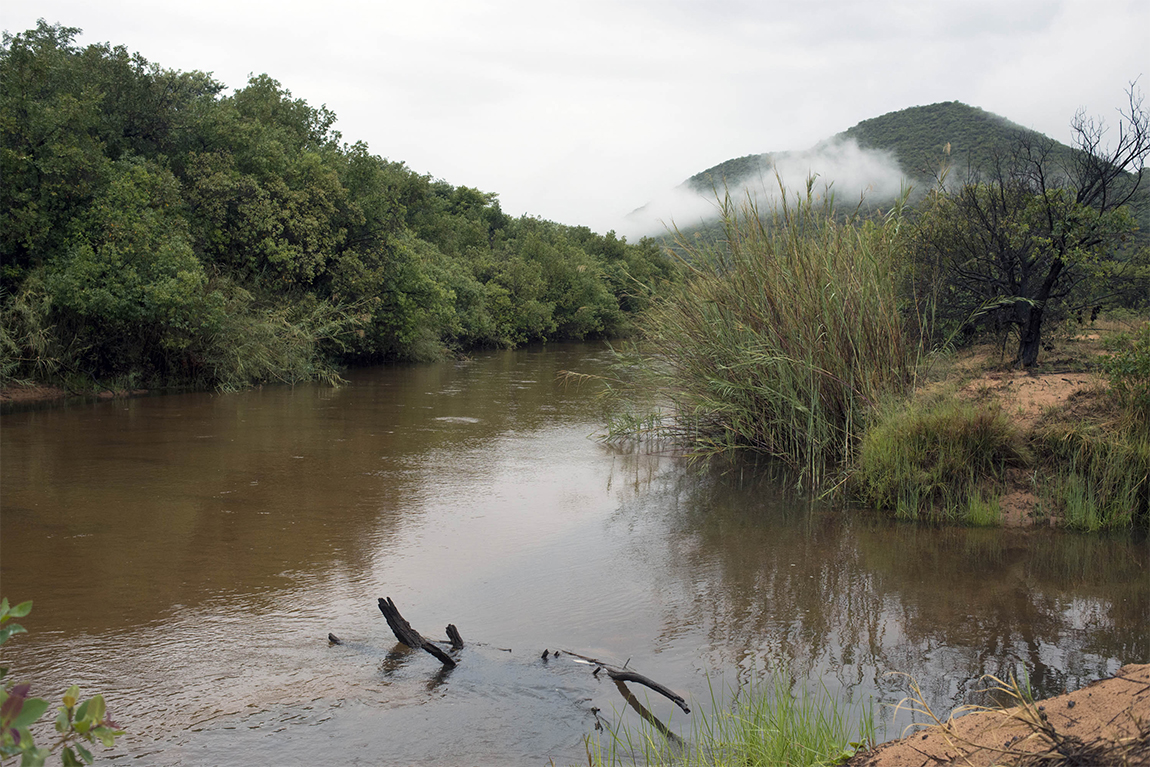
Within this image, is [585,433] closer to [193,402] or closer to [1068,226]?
[1068,226]

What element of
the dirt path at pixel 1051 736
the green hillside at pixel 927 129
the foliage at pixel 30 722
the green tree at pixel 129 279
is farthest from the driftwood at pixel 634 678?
the green hillside at pixel 927 129

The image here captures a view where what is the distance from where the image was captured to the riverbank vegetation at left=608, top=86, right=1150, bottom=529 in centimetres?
673

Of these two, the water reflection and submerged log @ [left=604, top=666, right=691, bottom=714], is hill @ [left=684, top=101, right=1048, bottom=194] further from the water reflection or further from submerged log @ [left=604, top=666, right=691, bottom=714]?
submerged log @ [left=604, top=666, right=691, bottom=714]

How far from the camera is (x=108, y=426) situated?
11.6 m

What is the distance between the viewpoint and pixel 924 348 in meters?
9.01

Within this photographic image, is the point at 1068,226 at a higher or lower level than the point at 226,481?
higher

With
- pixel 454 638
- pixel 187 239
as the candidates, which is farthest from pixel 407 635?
pixel 187 239

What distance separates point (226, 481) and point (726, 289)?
557cm

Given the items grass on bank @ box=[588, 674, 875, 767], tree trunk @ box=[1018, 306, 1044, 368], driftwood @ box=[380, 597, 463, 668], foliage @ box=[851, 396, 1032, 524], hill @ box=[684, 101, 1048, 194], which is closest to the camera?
grass on bank @ box=[588, 674, 875, 767]

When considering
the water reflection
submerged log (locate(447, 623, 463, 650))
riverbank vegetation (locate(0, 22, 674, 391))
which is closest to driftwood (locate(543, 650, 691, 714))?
submerged log (locate(447, 623, 463, 650))

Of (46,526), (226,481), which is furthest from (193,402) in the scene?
(46,526)

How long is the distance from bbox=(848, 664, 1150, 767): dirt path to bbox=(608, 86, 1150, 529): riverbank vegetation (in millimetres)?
4316

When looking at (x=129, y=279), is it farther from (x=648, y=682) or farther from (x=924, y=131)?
(x=924, y=131)

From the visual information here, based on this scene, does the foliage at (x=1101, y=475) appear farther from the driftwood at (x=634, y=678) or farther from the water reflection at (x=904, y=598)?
the driftwood at (x=634, y=678)
